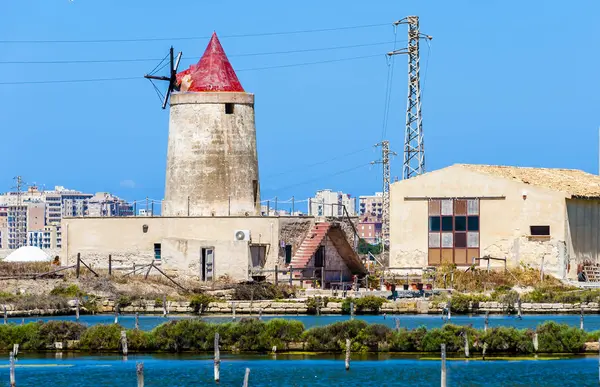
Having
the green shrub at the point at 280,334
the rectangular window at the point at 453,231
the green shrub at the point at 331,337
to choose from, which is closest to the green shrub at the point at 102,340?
the green shrub at the point at 280,334

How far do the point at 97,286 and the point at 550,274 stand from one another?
16.5 m

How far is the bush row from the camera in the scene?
38.0 m

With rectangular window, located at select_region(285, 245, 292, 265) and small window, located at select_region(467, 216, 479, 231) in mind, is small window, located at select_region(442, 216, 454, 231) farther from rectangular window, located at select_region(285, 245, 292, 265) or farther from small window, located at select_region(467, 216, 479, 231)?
rectangular window, located at select_region(285, 245, 292, 265)

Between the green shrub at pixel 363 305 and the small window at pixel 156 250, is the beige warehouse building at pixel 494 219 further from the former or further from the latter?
the green shrub at pixel 363 305

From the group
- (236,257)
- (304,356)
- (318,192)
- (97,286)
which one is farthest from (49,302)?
(318,192)

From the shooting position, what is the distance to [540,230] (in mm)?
59531

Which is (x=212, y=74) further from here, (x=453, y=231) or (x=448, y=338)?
(x=448, y=338)

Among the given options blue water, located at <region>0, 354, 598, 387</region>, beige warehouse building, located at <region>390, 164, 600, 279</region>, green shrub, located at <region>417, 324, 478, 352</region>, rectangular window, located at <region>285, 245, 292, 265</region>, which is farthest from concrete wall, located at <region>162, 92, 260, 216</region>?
green shrub, located at <region>417, 324, 478, 352</region>

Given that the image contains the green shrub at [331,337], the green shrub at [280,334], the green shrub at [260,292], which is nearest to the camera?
the green shrub at [331,337]

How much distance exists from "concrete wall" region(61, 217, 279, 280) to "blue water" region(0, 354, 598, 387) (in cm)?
1808

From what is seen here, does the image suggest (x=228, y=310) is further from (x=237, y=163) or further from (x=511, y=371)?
(x=511, y=371)

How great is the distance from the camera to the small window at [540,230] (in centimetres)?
5931

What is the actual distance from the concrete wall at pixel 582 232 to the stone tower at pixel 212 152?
11.6m

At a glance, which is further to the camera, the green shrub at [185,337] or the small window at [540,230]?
the small window at [540,230]
